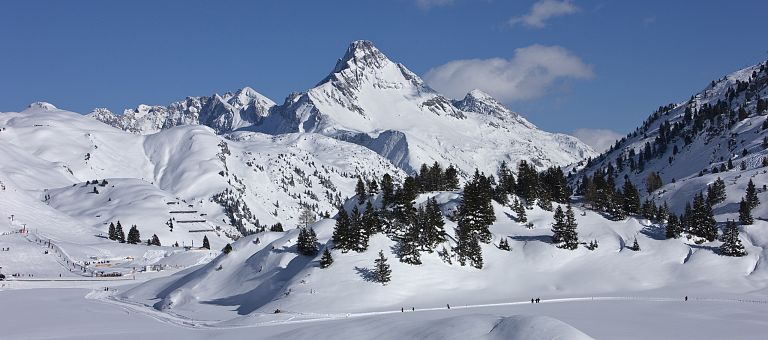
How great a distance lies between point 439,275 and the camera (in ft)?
340

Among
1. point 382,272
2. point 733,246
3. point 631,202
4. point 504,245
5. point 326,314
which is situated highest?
point 631,202

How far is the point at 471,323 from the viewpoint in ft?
175

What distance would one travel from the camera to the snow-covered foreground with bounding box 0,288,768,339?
52.0 meters

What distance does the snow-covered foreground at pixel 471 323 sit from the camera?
52.0 m

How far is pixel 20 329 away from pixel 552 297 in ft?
236

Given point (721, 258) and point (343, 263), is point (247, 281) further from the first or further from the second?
point (721, 258)

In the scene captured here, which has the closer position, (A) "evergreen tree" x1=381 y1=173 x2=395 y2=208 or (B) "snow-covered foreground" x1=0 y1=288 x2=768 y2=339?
(B) "snow-covered foreground" x1=0 y1=288 x2=768 y2=339

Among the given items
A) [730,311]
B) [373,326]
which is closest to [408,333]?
[373,326]

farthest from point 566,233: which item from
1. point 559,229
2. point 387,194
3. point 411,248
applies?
point 387,194

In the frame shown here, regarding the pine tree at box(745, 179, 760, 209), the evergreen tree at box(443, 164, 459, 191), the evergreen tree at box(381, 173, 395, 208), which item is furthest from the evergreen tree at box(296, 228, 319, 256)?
the pine tree at box(745, 179, 760, 209)

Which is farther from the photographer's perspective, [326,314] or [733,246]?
[733,246]

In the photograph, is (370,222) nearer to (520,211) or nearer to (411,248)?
(411,248)

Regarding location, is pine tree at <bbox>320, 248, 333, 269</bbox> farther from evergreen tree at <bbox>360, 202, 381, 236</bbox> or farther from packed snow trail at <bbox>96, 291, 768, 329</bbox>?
packed snow trail at <bbox>96, 291, 768, 329</bbox>

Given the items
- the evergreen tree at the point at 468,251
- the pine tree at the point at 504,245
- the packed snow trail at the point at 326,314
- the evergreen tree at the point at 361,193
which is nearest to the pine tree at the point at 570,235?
the pine tree at the point at 504,245
